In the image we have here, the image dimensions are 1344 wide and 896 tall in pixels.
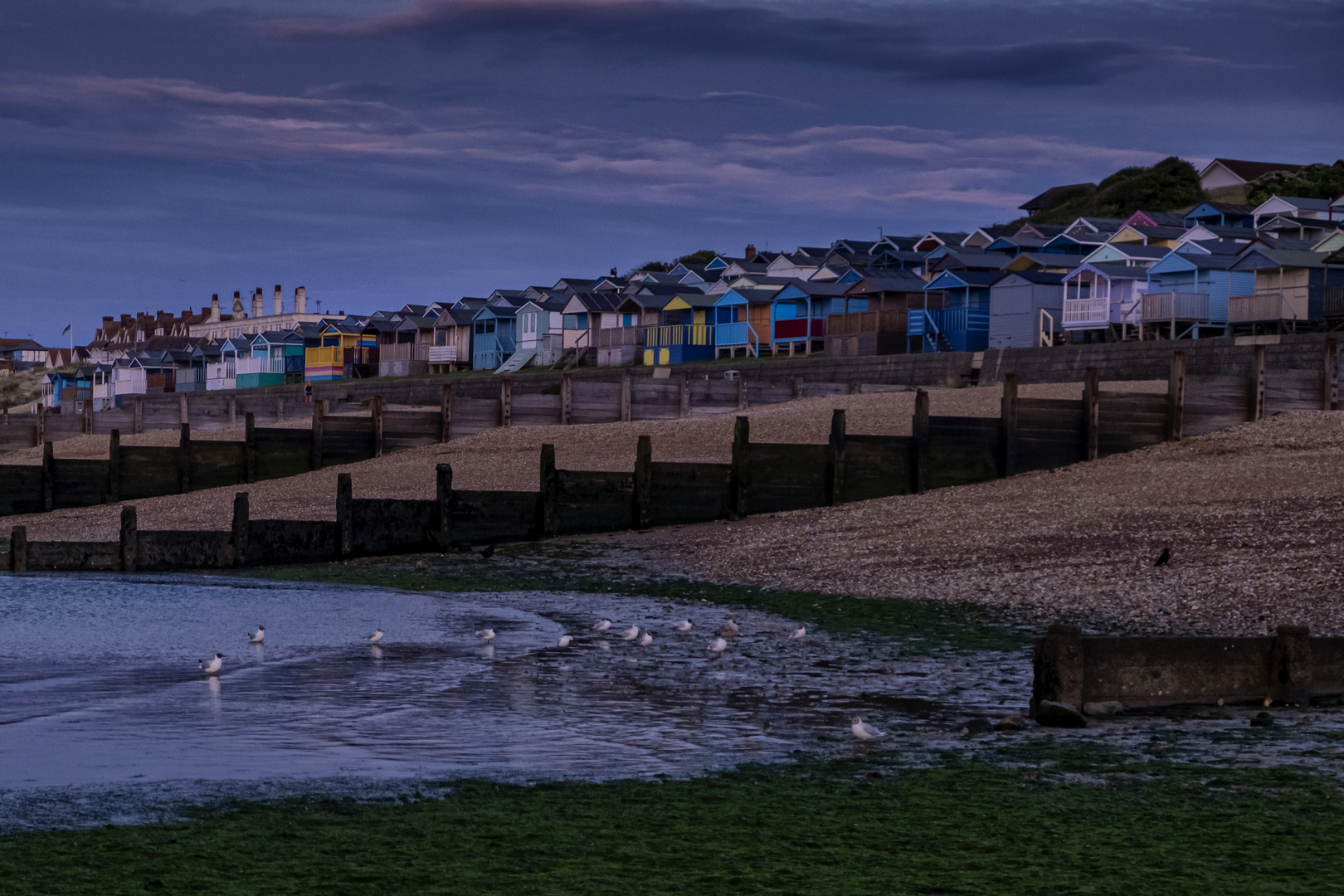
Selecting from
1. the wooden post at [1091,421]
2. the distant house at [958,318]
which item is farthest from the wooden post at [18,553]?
the distant house at [958,318]

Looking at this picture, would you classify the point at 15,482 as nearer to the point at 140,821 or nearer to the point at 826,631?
the point at 826,631

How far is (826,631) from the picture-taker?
1656 cm

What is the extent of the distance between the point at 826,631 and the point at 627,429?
25.5m

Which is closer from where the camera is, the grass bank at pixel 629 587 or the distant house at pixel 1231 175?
the grass bank at pixel 629 587

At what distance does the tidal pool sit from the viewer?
368 inches

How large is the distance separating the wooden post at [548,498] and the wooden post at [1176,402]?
1308 centimetres

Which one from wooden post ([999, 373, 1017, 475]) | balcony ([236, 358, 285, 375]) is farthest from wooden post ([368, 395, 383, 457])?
balcony ([236, 358, 285, 375])

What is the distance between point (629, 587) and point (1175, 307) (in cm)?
4179

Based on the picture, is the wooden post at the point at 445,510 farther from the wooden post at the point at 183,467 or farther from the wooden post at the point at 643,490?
the wooden post at the point at 183,467

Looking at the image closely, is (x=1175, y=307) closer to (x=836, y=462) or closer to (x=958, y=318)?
(x=958, y=318)

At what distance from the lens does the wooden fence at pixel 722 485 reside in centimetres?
2519

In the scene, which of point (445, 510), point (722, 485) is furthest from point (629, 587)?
point (722, 485)

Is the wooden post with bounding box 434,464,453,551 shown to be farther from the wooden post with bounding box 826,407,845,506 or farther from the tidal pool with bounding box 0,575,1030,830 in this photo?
the wooden post with bounding box 826,407,845,506

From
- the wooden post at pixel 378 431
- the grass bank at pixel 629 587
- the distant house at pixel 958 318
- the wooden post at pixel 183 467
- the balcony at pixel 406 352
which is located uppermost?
the distant house at pixel 958 318
